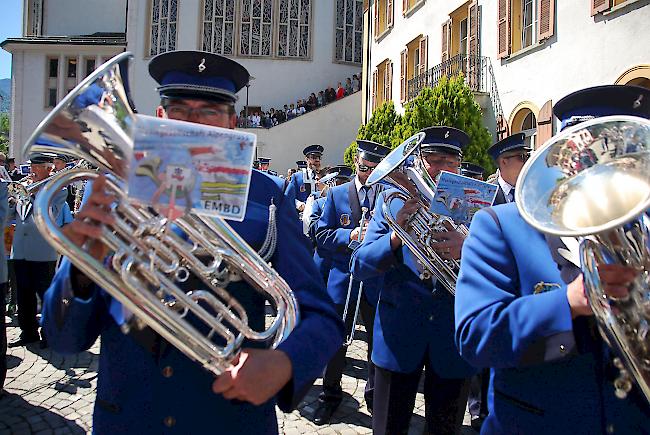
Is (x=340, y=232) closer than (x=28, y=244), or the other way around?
(x=340, y=232)

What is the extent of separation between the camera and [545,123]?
445 inches

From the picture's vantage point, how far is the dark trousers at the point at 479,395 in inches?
177

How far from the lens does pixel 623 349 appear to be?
152 centimetres

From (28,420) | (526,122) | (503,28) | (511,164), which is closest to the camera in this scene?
(28,420)

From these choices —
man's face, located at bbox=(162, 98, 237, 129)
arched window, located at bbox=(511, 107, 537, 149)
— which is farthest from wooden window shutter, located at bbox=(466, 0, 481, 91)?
man's face, located at bbox=(162, 98, 237, 129)

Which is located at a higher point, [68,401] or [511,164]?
[511,164]

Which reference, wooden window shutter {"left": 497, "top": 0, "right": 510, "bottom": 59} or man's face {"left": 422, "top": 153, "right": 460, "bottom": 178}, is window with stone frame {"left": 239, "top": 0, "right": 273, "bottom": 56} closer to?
wooden window shutter {"left": 497, "top": 0, "right": 510, "bottom": 59}

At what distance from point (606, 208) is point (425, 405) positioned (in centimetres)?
195

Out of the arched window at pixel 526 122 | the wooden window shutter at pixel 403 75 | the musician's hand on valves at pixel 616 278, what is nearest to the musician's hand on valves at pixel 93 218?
the musician's hand on valves at pixel 616 278

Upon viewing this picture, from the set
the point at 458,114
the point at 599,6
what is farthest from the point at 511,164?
the point at 458,114

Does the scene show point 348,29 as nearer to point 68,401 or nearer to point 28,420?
point 68,401

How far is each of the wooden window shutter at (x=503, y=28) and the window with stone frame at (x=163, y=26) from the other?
21.7m

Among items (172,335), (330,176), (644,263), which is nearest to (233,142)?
(172,335)

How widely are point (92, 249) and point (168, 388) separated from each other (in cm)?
58
